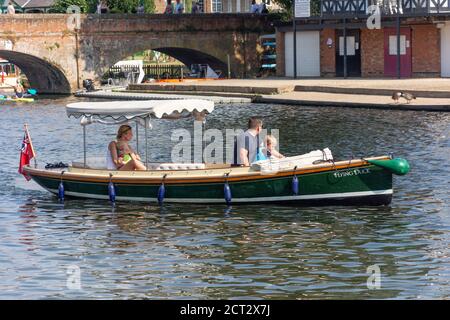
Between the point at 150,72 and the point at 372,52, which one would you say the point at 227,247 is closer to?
the point at 372,52

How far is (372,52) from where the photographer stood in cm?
6216

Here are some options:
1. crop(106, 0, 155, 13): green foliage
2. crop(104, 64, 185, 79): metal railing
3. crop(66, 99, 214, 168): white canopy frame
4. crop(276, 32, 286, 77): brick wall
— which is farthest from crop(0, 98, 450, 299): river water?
crop(106, 0, 155, 13): green foliage

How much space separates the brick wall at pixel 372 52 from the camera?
6181 centimetres

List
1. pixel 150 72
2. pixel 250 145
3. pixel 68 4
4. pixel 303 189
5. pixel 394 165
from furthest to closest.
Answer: pixel 68 4 → pixel 150 72 → pixel 250 145 → pixel 303 189 → pixel 394 165

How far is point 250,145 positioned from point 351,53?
37.2m

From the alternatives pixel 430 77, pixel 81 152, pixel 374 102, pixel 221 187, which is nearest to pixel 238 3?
pixel 430 77

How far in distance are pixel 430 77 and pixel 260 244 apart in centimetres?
3725

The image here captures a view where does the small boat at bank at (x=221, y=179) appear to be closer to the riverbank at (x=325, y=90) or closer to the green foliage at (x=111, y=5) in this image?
the riverbank at (x=325, y=90)

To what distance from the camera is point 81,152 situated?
127ft

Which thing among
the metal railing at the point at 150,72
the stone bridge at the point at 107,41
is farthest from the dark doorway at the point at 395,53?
the metal railing at the point at 150,72

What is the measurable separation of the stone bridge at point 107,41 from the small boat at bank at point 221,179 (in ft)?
125

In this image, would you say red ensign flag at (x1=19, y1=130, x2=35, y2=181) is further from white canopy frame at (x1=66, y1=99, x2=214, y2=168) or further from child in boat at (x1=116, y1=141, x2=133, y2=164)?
child in boat at (x1=116, y1=141, x2=133, y2=164)

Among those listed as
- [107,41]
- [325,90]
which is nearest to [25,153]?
[325,90]

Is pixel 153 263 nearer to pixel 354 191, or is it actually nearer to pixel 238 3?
pixel 354 191
